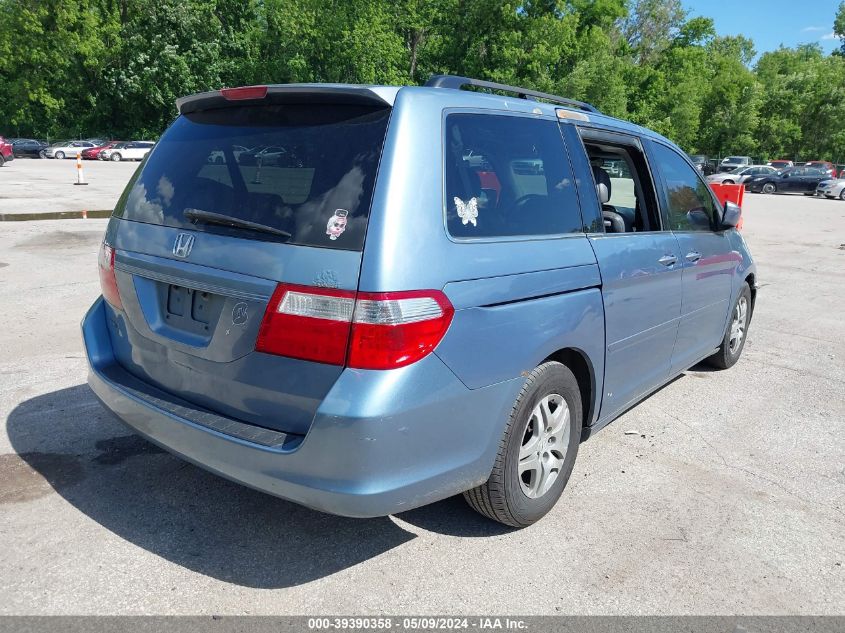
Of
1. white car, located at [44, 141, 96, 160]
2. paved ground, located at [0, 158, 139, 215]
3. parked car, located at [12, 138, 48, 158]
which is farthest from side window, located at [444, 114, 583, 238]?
parked car, located at [12, 138, 48, 158]

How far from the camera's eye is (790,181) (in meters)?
41.1

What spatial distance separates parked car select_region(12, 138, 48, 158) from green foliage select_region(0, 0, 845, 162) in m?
6.54

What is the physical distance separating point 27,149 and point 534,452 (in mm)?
57895

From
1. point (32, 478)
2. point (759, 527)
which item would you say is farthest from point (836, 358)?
point (32, 478)

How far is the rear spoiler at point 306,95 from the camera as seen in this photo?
2625 millimetres

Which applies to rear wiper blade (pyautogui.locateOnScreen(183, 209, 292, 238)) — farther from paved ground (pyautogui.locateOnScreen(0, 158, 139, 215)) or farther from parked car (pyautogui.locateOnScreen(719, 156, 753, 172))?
parked car (pyautogui.locateOnScreen(719, 156, 753, 172))

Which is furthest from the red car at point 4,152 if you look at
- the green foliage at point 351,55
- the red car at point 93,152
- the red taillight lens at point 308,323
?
the red taillight lens at point 308,323

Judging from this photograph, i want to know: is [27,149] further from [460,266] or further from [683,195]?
[460,266]

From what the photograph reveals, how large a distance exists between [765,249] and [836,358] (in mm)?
9104

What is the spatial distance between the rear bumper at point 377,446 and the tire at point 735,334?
11.6 feet

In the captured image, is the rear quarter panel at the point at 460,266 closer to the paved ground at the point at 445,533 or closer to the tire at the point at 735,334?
the paved ground at the point at 445,533

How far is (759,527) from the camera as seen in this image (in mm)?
3338

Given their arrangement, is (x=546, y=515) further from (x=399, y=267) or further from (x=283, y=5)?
(x=283, y=5)

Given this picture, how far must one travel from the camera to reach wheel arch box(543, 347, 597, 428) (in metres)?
3.22
